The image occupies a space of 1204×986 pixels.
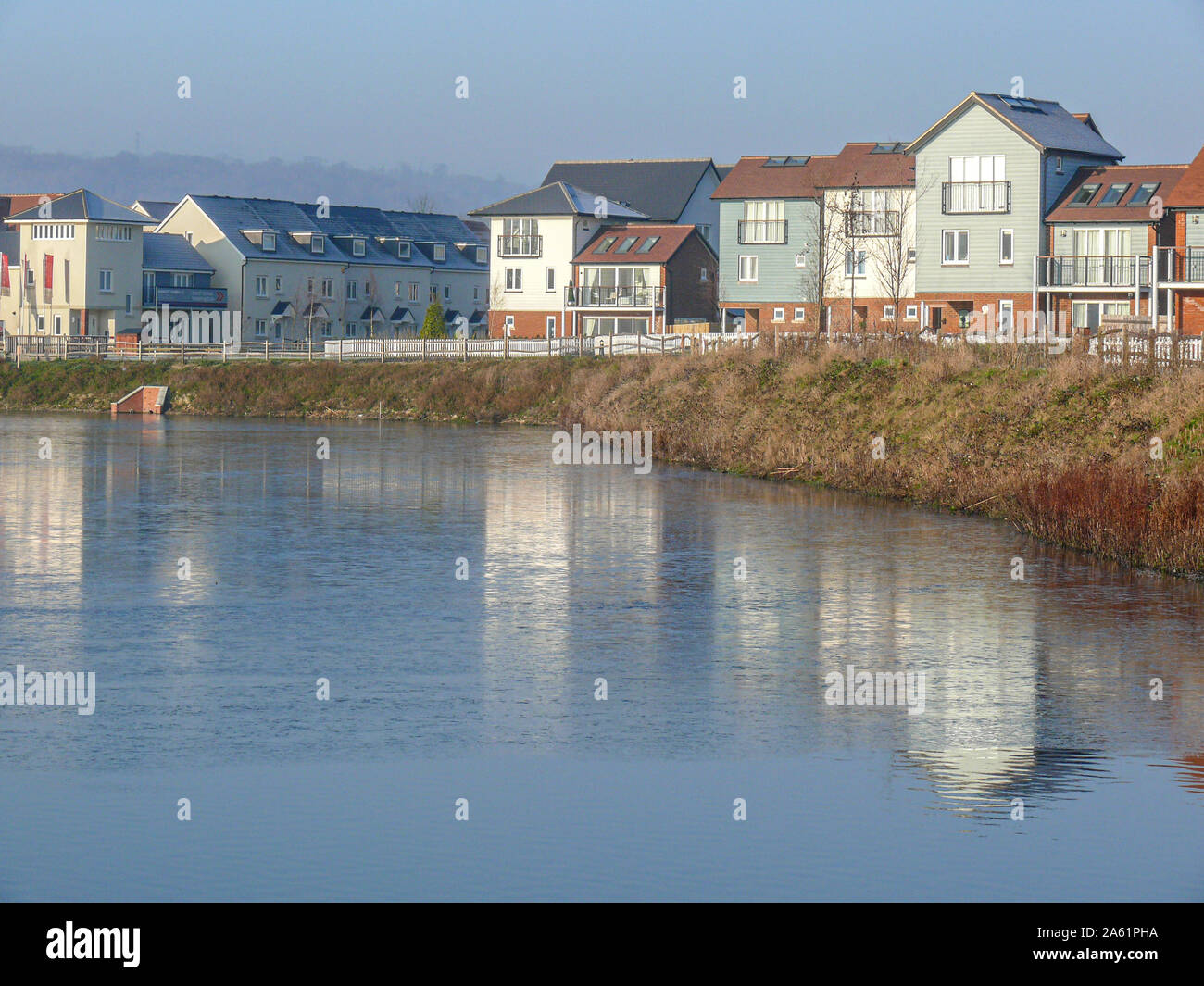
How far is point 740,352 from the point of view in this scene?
44781 mm

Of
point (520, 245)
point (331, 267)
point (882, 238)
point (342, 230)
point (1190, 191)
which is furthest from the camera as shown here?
point (342, 230)

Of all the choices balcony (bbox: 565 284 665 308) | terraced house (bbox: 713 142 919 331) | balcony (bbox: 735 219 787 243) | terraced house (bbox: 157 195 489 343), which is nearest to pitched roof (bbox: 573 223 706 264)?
balcony (bbox: 565 284 665 308)

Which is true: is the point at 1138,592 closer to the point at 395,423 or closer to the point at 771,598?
the point at 771,598

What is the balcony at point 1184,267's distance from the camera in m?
52.9

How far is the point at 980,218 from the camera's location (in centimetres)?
6769

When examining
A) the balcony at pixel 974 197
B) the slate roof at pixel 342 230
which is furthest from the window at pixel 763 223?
the slate roof at pixel 342 230

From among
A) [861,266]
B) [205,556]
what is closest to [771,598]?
[205,556]

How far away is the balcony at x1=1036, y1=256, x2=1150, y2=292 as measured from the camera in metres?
62.4

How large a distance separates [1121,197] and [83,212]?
5839cm

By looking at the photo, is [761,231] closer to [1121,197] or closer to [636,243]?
[636,243]

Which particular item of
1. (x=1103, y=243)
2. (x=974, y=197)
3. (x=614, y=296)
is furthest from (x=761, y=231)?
(x=1103, y=243)

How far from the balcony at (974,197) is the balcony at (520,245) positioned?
85.0 ft

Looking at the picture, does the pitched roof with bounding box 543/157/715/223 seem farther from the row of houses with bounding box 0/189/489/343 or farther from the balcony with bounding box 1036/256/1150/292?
the balcony with bounding box 1036/256/1150/292

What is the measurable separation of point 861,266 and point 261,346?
3017 cm
